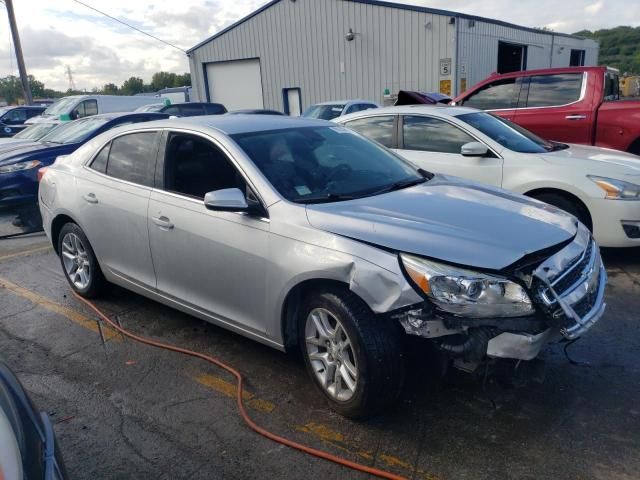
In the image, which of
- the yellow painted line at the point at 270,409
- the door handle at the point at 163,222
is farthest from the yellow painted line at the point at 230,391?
the door handle at the point at 163,222

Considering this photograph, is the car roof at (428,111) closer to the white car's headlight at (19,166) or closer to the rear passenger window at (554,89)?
the rear passenger window at (554,89)

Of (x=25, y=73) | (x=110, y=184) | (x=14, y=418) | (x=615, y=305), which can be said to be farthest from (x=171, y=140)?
(x=25, y=73)

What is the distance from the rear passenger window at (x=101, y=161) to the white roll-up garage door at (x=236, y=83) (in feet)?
66.8

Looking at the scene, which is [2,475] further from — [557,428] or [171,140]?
[171,140]

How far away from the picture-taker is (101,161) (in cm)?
452

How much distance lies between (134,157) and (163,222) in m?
0.78

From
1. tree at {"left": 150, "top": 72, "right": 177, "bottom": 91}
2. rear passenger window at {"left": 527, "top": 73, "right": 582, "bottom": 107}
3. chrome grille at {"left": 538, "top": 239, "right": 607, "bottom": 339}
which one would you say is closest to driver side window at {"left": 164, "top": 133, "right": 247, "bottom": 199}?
chrome grille at {"left": 538, "top": 239, "right": 607, "bottom": 339}

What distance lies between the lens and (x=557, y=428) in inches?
111

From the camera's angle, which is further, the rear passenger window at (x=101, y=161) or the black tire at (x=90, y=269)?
the black tire at (x=90, y=269)

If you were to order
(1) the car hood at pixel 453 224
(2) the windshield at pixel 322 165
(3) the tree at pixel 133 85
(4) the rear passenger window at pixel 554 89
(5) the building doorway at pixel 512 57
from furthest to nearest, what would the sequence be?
(3) the tree at pixel 133 85 → (5) the building doorway at pixel 512 57 → (4) the rear passenger window at pixel 554 89 → (2) the windshield at pixel 322 165 → (1) the car hood at pixel 453 224

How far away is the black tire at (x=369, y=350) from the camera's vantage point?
2.72 metres

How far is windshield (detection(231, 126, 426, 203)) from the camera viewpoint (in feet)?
11.0

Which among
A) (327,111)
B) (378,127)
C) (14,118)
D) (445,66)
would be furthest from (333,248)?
(14,118)

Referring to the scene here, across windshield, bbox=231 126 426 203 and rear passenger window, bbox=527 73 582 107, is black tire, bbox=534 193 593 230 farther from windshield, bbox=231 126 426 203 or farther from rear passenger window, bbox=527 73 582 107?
rear passenger window, bbox=527 73 582 107
